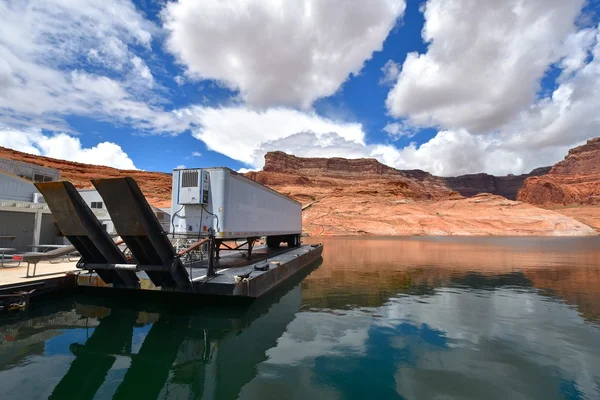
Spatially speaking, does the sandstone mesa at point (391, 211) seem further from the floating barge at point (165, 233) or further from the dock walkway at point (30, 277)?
the dock walkway at point (30, 277)

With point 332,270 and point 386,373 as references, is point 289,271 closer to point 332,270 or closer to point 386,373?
point 332,270

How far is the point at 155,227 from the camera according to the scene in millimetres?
9031

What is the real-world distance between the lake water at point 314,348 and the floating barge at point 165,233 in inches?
41.2

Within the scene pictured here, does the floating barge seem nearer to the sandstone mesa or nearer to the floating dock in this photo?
the floating dock

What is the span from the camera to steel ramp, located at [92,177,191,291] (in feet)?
27.2

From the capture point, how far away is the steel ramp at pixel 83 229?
888 centimetres

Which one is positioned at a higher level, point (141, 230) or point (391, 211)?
point (391, 211)

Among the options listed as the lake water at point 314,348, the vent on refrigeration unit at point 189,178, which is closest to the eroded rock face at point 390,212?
the lake water at point 314,348

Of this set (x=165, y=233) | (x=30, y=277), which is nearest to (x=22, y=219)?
(x=30, y=277)

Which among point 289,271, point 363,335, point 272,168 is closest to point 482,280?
point 289,271

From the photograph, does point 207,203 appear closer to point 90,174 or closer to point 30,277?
point 30,277

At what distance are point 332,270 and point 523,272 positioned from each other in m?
12.1

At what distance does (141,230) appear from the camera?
342 inches

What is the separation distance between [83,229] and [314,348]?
7.44 m
